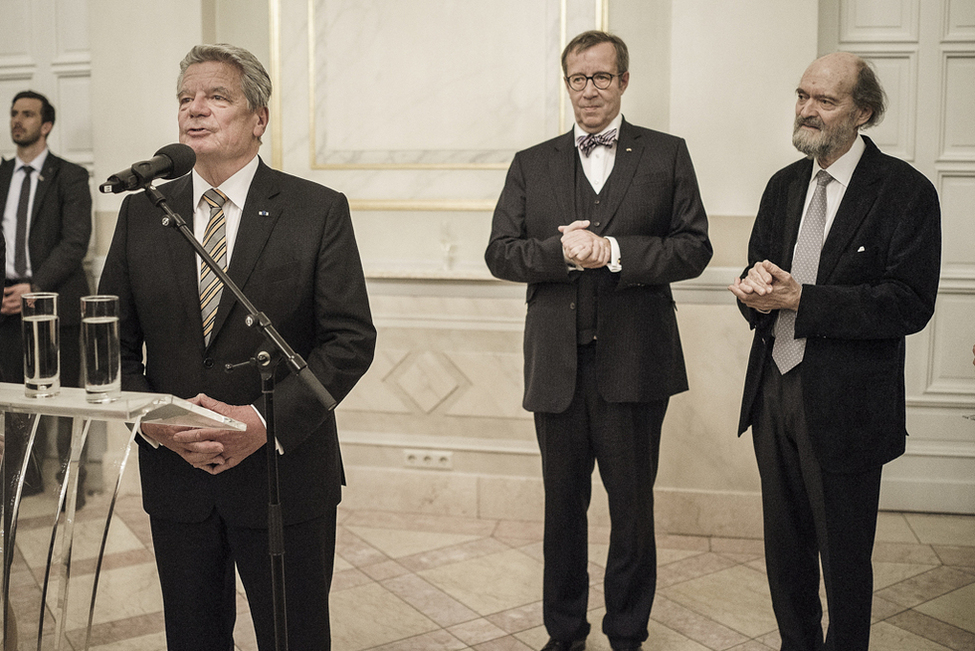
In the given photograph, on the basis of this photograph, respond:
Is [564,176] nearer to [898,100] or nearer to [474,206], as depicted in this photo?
[474,206]

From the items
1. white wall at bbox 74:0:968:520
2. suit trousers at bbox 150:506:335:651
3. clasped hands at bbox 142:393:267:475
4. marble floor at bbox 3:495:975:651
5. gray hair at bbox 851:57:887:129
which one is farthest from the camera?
white wall at bbox 74:0:968:520

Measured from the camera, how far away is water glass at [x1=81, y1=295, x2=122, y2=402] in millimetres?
Answer: 1657

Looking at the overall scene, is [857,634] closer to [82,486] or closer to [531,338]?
[531,338]

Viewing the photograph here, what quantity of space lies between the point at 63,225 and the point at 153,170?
3326 mm

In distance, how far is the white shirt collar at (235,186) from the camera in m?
2.10

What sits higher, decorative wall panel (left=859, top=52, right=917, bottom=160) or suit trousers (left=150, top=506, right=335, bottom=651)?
decorative wall panel (left=859, top=52, right=917, bottom=160)

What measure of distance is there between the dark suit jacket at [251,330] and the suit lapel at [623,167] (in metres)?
1.09

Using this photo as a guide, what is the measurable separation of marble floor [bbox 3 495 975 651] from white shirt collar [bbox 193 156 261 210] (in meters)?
1.43

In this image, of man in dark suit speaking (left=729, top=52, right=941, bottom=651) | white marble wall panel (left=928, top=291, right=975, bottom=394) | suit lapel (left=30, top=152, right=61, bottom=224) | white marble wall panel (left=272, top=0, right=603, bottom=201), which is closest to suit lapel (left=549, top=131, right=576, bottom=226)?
man in dark suit speaking (left=729, top=52, right=941, bottom=651)

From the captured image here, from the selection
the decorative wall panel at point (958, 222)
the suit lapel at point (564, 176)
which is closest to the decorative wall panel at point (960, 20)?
the decorative wall panel at point (958, 222)

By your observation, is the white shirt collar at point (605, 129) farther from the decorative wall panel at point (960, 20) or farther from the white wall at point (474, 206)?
the decorative wall panel at point (960, 20)

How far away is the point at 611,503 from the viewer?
2.97 meters

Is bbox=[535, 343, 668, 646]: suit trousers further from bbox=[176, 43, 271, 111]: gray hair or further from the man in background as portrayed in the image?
the man in background

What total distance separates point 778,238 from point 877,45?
1958mm
